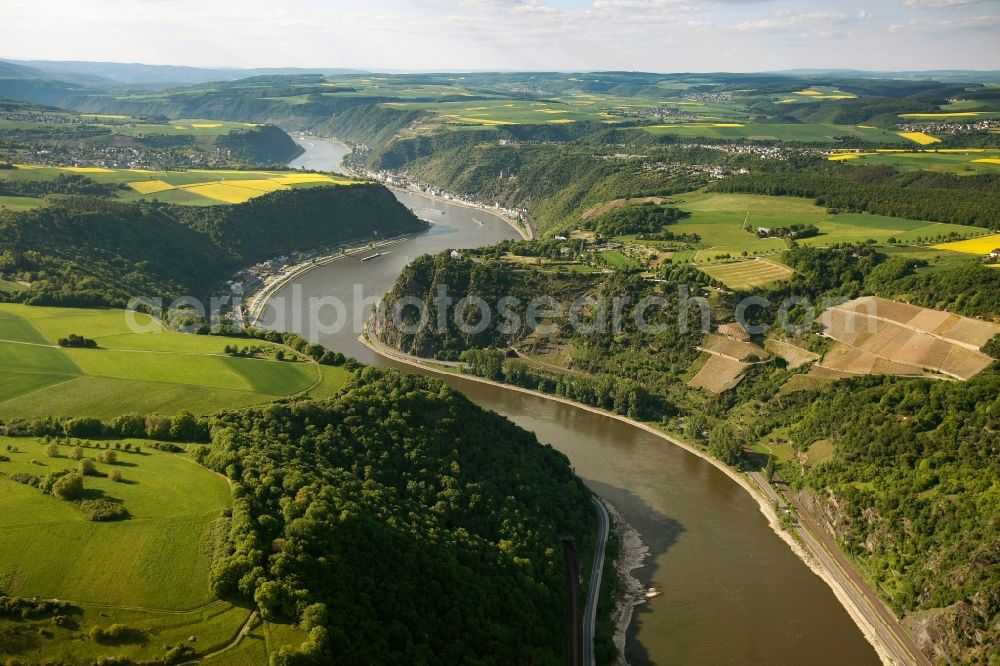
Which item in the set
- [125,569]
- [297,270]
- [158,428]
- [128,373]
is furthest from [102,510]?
[297,270]

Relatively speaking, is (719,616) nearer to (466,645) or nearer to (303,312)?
(466,645)

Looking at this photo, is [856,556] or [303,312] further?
[303,312]

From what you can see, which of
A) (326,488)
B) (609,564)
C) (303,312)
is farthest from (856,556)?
(303,312)

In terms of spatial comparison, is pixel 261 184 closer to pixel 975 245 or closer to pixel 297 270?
pixel 297 270

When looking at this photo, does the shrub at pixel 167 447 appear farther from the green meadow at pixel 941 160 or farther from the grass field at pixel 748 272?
the green meadow at pixel 941 160

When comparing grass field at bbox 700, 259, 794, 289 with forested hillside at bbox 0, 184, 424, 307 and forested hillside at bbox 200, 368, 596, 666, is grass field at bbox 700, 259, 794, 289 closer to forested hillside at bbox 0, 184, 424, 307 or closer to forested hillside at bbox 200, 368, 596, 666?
forested hillside at bbox 200, 368, 596, 666

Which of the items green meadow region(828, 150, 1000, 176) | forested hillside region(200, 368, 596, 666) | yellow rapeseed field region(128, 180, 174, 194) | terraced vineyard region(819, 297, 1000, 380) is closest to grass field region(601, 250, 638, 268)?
terraced vineyard region(819, 297, 1000, 380)
